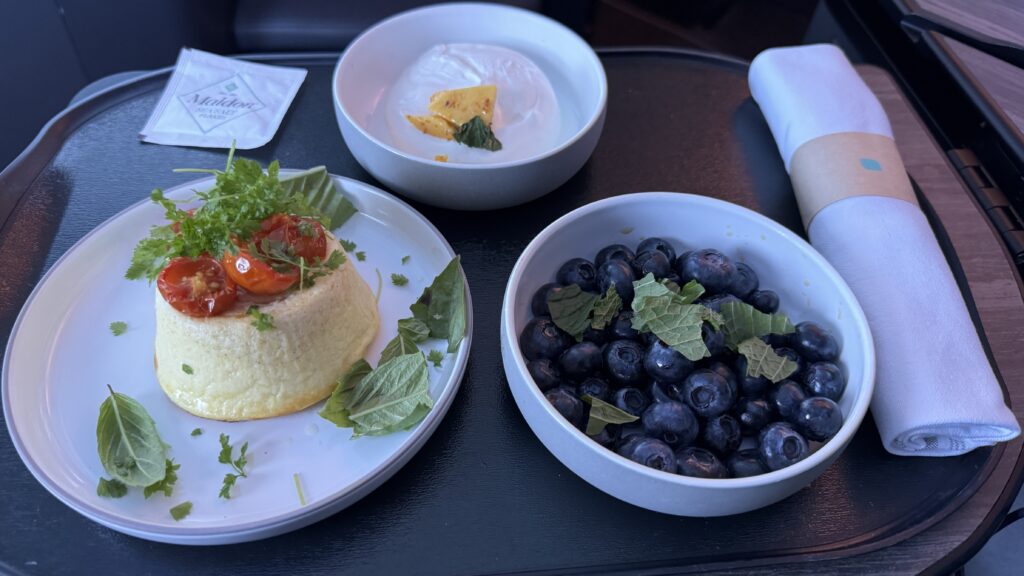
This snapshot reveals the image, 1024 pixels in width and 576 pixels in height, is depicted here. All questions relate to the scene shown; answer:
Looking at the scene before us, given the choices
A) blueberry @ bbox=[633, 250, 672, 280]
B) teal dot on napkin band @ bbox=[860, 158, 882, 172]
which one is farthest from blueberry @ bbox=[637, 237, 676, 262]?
teal dot on napkin band @ bbox=[860, 158, 882, 172]

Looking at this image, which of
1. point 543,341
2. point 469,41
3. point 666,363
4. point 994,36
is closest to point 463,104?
point 469,41

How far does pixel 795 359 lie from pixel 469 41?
1.01 m

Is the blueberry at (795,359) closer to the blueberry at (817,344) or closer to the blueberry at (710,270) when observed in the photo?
the blueberry at (817,344)

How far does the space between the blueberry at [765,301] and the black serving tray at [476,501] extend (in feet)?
0.71

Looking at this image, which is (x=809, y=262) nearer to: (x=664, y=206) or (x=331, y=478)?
(x=664, y=206)

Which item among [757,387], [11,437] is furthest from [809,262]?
[11,437]

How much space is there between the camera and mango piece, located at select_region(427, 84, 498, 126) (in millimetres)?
1333

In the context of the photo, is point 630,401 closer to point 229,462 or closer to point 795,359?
point 795,359

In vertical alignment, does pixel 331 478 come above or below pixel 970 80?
below

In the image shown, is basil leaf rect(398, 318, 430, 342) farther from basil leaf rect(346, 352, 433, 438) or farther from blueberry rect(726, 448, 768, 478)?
blueberry rect(726, 448, 768, 478)

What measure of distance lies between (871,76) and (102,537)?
5.67ft

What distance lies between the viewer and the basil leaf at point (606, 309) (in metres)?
1.02

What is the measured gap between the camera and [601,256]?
1110mm

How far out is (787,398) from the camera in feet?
3.07
